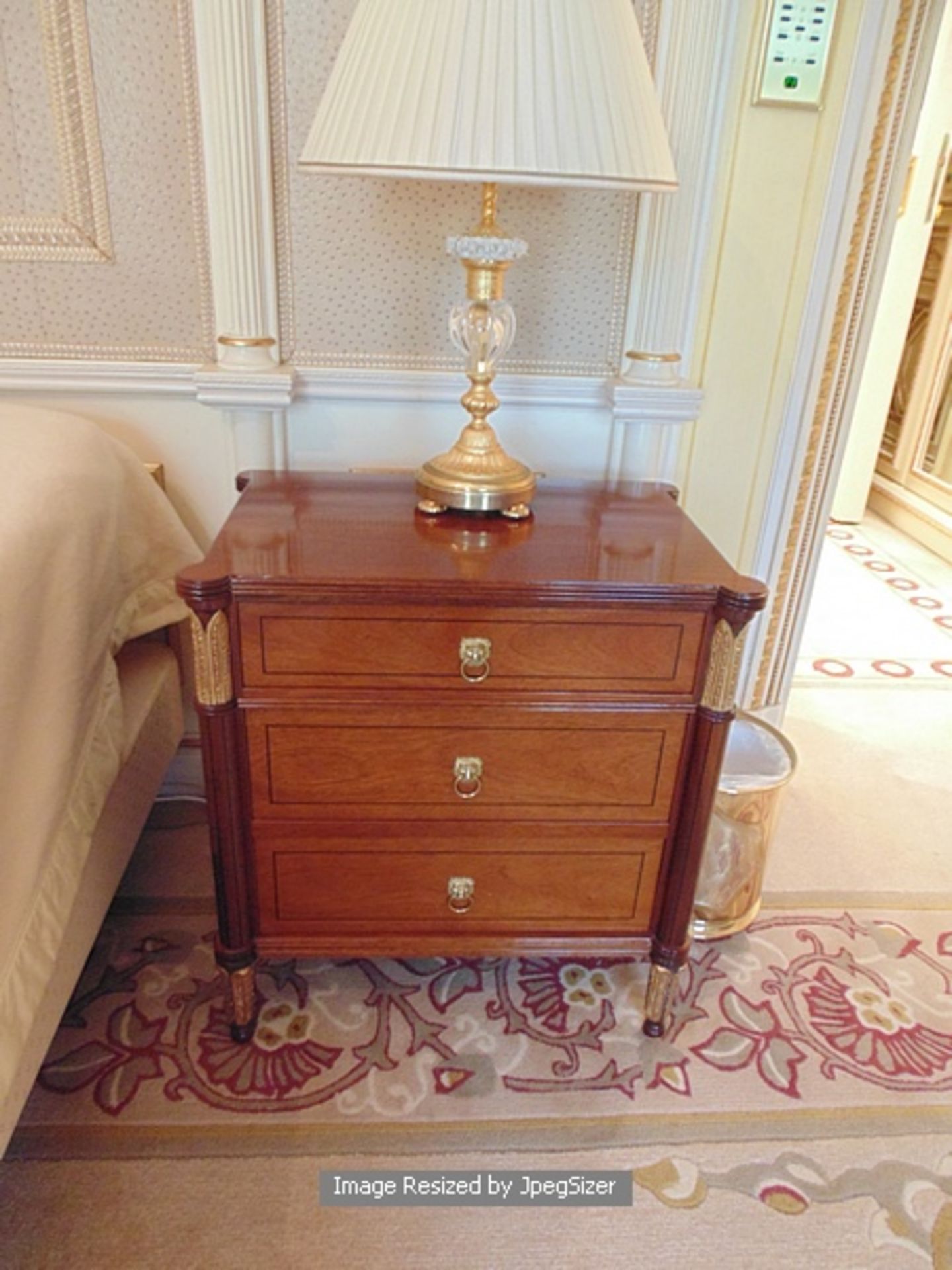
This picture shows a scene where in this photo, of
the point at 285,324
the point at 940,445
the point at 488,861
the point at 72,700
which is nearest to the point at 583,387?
the point at 285,324

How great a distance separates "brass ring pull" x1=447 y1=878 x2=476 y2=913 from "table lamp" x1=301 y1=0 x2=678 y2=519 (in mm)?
864

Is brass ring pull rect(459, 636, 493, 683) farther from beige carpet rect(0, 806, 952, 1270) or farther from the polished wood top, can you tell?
beige carpet rect(0, 806, 952, 1270)

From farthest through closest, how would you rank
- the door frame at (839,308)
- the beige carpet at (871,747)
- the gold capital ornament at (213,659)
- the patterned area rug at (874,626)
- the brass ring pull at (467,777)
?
the patterned area rug at (874,626) → the beige carpet at (871,747) → the door frame at (839,308) → the brass ring pull at (467,777) → the gold capital ornament at (213,659)

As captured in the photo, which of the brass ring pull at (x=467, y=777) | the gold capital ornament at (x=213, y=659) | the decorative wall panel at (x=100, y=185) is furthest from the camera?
the decorative wall panel at (x=100, y=185)

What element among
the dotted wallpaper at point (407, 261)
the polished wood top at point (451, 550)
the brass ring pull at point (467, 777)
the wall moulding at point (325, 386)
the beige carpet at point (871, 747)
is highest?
the dotted wallpaper at point (407, 261)

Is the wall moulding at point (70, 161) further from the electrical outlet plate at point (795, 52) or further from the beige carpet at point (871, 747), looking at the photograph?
the beige carpet at point (871, 747)

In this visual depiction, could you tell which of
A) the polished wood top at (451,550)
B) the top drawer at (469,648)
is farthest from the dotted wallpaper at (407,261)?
the top drawer at (469,648)

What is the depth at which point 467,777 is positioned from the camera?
1092mm

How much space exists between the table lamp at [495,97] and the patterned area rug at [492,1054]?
1088 mm

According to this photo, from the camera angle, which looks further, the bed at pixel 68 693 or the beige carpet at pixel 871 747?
the beige carpet at pixel 871 747

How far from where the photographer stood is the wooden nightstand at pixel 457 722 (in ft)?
3.25

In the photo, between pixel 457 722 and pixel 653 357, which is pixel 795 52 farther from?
pixel 457 722

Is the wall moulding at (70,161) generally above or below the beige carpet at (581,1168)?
above

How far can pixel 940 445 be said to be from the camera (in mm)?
3418
